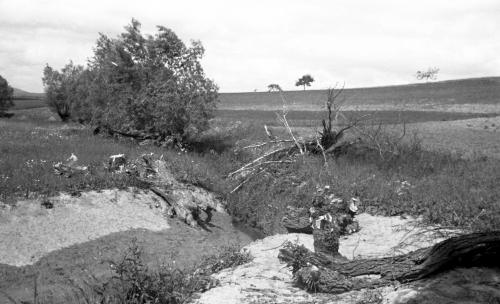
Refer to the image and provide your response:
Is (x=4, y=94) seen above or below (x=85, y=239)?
above

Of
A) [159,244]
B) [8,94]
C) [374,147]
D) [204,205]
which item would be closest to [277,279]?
[159,244]

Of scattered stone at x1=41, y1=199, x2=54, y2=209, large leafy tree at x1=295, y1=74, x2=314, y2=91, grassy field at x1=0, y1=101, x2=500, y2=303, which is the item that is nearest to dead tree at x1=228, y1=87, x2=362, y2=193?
grassy field at x1=0, y1=101, x2=500, y2=303

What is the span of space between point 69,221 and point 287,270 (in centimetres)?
552

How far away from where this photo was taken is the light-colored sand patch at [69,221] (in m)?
9.66

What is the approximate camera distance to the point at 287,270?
8.16 m

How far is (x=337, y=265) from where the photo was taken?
7246mm

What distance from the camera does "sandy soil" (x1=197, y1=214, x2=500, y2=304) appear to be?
602 centimetres

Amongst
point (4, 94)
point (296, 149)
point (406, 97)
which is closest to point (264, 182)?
point (296, 149)

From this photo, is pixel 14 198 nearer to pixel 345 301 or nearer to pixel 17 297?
pixel 17 297

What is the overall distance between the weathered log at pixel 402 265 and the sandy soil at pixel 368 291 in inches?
5.1

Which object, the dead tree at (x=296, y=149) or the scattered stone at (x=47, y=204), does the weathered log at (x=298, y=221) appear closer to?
the dead tree at (x=296, y=149)

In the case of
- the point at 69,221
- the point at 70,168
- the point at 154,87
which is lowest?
the point at 69,221

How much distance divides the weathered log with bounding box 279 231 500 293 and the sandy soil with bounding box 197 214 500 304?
0.43 ft

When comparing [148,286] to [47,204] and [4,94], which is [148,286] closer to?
[47,204]
